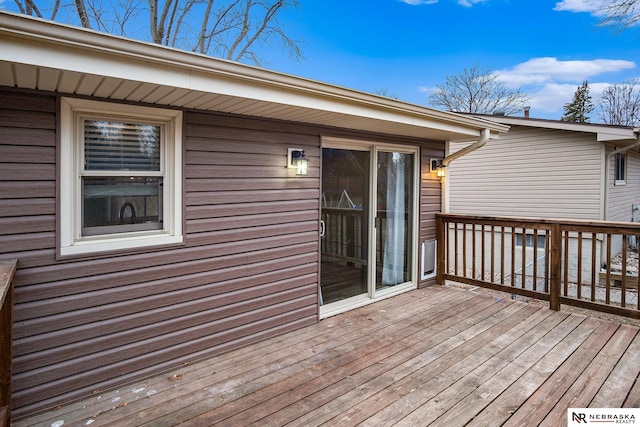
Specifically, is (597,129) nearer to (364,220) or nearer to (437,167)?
(437,167)

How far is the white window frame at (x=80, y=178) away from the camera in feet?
7.49

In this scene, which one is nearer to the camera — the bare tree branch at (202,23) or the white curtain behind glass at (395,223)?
the white curtain behind glass at (395,223)

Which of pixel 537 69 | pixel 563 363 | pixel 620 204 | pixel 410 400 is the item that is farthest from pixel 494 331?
pixel 537 69

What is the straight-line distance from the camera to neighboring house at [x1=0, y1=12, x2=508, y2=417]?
6.95 feet

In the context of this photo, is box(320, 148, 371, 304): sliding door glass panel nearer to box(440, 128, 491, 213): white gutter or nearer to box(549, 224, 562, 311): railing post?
box(440, 128, 491, 213): white gutter

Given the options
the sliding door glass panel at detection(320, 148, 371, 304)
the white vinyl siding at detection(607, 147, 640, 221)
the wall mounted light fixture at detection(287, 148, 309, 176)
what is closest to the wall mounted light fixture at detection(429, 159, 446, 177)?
the sliding door glass panel at detection(320, 148, 371, 304)

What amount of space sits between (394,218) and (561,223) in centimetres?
175

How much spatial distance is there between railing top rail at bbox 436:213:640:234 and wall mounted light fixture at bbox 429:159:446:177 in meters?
0.55

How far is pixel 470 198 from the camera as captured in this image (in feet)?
33.9

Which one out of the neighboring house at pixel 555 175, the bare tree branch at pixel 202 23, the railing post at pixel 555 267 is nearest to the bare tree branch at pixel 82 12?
the bare tree branch at pixel 202 23

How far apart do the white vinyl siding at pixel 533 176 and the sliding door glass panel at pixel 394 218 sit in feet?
10.8

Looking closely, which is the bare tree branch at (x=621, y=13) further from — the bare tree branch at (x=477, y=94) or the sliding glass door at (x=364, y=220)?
the bare tree branch at (x=477, y=94)

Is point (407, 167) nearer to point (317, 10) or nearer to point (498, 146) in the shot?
point (498, 146)

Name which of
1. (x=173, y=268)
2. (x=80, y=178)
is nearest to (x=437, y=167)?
Result: (x=173, y=268)
